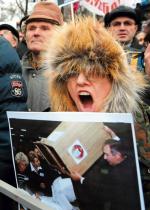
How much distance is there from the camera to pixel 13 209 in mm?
2107

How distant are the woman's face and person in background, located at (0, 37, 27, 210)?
1.31ft

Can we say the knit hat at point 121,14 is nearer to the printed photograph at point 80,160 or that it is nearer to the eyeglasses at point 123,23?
the eyeglasses at point 123,23

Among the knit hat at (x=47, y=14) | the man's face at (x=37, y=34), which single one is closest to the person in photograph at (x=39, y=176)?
the man's face at (x=37, y=34)

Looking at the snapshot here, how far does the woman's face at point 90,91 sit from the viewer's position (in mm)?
1599

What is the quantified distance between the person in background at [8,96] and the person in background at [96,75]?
31 cm

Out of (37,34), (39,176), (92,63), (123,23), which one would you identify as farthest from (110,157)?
(123,23)

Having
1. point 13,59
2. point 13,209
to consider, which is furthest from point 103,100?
point 13,209

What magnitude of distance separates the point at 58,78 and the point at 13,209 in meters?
0.74

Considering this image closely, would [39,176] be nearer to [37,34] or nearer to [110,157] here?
[110,157]

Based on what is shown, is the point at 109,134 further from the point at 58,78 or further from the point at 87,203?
the point at 58,78

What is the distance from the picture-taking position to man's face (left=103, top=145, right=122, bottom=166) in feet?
4.28

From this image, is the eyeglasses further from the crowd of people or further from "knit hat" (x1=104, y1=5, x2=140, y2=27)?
the crowd of people

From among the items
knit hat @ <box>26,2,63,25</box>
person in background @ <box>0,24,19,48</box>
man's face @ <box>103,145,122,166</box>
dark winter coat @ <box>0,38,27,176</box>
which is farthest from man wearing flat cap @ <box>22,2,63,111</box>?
person in background @ <box>0,24,19,48</box>

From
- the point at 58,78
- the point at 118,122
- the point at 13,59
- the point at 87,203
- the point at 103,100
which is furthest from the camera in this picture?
the point at 13,59
